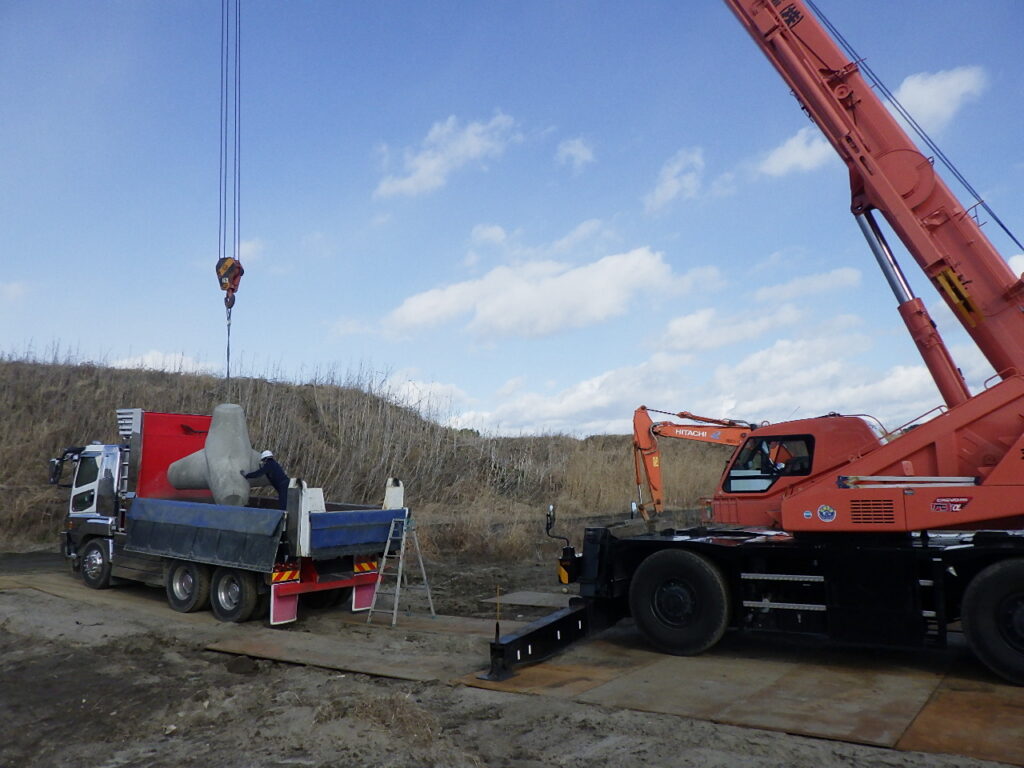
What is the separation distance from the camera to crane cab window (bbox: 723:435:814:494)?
9195 millimetres

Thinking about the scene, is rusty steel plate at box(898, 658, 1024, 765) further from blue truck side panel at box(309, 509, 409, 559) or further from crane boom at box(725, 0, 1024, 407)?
blue truck side panel at box(309, 509, 409, 559)

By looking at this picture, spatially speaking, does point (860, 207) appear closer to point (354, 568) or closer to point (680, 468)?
point (354, 568)

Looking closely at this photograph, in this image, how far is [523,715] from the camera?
243 inches

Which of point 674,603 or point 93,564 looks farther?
point 93,564

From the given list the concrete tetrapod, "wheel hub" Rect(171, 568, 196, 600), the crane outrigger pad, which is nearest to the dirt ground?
the crane outrigger pad

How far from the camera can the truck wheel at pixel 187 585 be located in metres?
10.5

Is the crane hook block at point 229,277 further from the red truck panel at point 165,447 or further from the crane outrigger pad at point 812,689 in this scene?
the crane outrigger pad at point 812,689

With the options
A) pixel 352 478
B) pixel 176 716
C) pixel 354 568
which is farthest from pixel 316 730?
pixel 352 478

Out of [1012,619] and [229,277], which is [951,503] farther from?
[229,277]

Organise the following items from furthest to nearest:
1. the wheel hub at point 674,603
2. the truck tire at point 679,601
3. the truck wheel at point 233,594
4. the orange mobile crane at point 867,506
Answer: the truck wheel at point 233,594, the wheel hub at point 674,603, the truck tire at point 679,601, the orange mobile crane at point 867,506

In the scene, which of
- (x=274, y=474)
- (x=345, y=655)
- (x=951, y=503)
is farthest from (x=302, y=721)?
(x=951, y=503)

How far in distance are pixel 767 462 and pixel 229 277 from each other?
859 centimetres

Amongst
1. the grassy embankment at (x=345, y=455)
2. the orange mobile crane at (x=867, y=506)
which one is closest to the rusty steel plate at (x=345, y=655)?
the orange mobile crane at (x=867, y=506)

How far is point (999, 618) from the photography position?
672 centimetres
